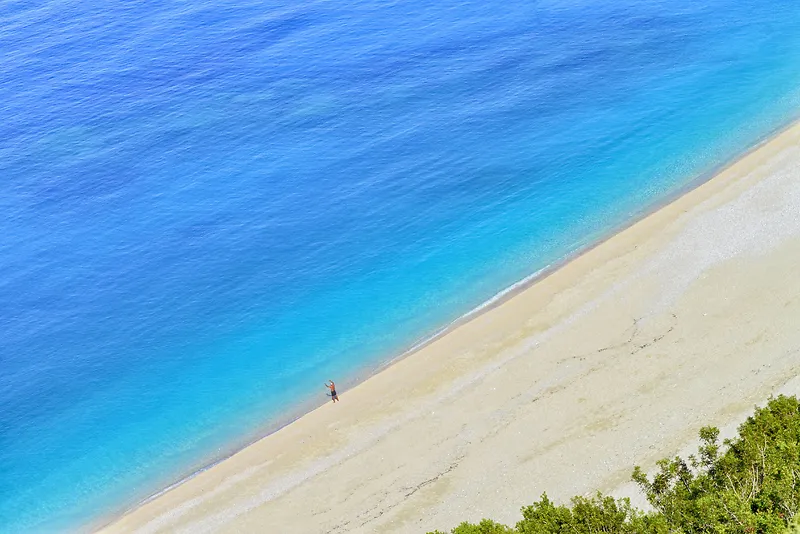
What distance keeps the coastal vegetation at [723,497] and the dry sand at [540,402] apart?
7.32m

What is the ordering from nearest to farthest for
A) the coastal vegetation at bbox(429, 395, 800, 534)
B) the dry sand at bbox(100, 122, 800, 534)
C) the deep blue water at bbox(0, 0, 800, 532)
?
the coastal vegetation at bbox(429, 395, 800, 534)
the dry sand at bbox(100, 122, 800, 534)
the deep blue water at bbox(0, 0, 800, 532)

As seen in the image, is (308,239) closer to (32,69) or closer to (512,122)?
(512,122)

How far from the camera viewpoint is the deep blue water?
45094 mm

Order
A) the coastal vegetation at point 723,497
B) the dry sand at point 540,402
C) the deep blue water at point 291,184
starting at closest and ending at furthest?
the coastal vegetation at point 723,497, the dry sand at point 540,402, the deep blue water at point 291,184

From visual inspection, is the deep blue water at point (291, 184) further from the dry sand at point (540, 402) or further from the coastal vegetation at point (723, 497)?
the coastal vegetation at point (723, 497)

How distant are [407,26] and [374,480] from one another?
185 feet

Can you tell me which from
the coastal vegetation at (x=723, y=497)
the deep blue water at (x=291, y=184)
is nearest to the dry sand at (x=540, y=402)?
the deep blue water at (x=291, y=184)

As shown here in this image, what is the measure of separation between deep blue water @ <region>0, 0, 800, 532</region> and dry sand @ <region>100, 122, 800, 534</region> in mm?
2999

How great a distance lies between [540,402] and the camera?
3884 centimetres

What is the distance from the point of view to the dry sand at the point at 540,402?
35.5 meters

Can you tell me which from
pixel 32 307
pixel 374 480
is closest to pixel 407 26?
pixel 32 307

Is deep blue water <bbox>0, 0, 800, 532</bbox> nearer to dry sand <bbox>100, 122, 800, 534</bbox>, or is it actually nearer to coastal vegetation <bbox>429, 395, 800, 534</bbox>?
dry sand <bbox>100, 122, 800, 534</bbox>

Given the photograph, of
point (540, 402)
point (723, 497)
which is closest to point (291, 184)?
point (540, 402)

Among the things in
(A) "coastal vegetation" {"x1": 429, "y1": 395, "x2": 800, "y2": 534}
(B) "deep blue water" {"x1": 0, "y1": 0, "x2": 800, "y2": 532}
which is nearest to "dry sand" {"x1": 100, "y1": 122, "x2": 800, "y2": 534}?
(B) "deep blue water" {"x1": 0, "y1": 0, "x2": 800, "y2": 532}
